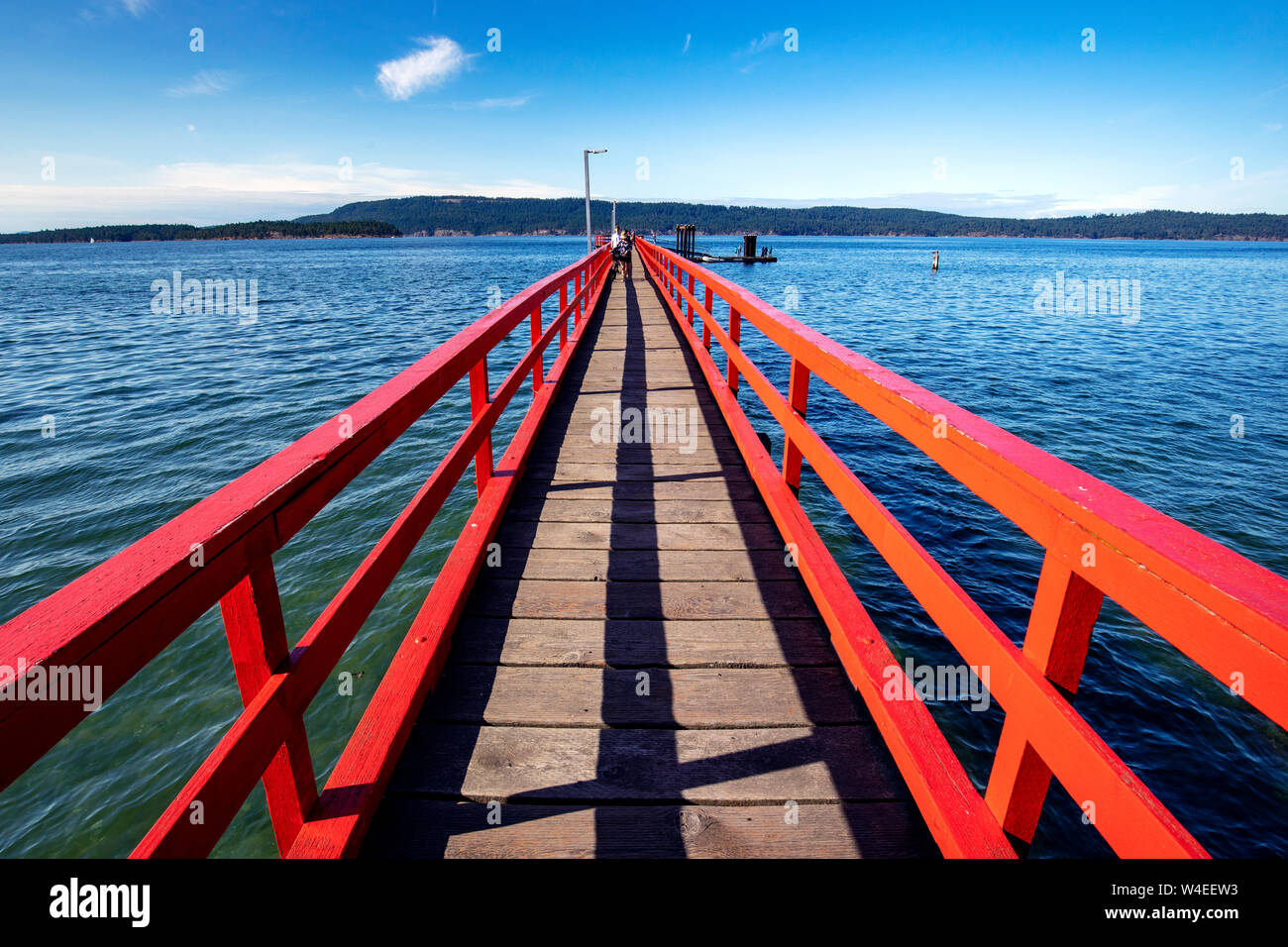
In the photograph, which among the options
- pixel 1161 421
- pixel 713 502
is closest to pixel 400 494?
pixel 713 502

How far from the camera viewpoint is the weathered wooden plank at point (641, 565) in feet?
10.8

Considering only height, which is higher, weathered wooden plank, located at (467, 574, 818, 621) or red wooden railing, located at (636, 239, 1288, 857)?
red wooden railing, located at (636, 239, 1288, 857)

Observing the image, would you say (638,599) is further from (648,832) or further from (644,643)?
(648,832)

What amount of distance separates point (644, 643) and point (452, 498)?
5750 millimetres

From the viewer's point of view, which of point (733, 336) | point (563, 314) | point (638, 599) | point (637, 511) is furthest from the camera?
point (563, 314)

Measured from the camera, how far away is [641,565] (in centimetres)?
341

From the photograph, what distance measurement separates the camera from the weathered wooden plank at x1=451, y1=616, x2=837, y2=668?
264 cm

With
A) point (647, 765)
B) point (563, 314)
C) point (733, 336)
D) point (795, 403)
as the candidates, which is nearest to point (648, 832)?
point (647, 765)

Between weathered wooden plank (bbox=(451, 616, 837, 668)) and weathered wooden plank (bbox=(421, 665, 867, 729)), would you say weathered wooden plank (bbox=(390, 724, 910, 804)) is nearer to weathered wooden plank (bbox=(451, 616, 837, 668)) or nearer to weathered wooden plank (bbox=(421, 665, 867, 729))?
weathered wooden plank (bbox=(421, 665, 867, 729))

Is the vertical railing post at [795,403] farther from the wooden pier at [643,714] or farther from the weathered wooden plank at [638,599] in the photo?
the weathered wooden plank at [638,599]

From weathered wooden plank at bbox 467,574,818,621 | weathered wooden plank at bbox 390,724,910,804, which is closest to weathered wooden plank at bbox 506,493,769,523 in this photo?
weathered wooden plank at bbox 467,574,818,621

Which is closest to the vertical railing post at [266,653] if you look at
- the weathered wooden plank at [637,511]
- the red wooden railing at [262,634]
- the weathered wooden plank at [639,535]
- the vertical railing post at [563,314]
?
the red wooden railing at [262,634]

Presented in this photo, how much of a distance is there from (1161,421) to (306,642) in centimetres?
1552

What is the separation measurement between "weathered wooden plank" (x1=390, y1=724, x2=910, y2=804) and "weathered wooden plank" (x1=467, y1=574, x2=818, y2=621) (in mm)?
736
